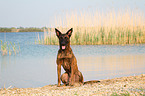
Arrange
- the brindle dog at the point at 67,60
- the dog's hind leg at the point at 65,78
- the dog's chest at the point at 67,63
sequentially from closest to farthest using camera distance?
the brindle dog at the point at 67,60 < the dog's chest at the point at 67,63 < the dog's hind leg at the point at 65,78

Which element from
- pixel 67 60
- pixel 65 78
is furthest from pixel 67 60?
pixel 65 78

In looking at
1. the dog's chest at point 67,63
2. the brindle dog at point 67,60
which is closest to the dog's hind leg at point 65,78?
the brindle dog at point 67,60

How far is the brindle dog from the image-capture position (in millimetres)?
4469

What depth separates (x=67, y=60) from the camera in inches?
181

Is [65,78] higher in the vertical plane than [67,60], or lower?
lower

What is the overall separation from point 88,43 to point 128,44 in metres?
2.81

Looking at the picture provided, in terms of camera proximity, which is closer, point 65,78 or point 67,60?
point 67,60

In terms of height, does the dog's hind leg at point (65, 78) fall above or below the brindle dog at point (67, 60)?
below

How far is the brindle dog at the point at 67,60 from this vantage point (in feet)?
14.7

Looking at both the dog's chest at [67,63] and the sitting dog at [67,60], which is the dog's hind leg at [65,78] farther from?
the dog's chest at [67,63]

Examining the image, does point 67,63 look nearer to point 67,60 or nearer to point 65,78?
point 67,60

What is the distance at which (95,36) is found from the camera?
1595 cm

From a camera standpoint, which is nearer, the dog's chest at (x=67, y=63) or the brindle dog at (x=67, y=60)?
the brindle dog at (x=67, y=60)

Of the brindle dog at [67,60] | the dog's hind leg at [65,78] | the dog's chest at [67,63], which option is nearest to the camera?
the brindle dog at [67,60]
